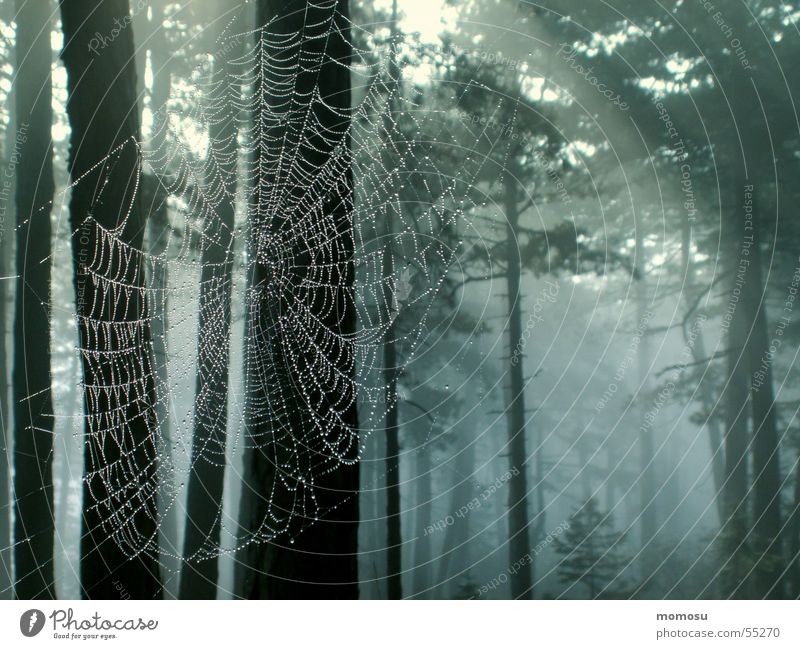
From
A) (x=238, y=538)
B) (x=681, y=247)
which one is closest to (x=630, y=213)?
(x=681, y=247)

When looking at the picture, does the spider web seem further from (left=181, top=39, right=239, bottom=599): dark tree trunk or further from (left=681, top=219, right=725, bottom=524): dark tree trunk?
(left=681, top=219, right=725, bottom=524): dark tree trunk

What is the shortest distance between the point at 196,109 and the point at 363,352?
629 mm

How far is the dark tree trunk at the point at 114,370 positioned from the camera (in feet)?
4.48

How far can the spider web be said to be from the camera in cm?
136

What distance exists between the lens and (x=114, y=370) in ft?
4.52

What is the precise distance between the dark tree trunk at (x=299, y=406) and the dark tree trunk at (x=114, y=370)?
215mm

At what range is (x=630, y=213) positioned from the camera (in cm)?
137

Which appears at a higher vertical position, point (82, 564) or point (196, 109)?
point (196, 109)

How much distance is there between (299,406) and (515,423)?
45cm

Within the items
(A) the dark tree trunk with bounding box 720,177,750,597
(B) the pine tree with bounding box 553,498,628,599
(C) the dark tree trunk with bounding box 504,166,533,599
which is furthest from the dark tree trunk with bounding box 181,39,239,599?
(A) the dark tree trunk with bounding box 720,177,750,597

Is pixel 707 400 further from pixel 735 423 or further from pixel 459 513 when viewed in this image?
pixel 459 513

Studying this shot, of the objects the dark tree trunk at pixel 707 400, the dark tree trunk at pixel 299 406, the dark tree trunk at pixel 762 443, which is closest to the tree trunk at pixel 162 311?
the dark tree trunk at pixel 299 406

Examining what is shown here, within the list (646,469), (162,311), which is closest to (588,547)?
(646,469)

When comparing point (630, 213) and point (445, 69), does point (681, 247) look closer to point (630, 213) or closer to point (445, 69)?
point (630, 213)
